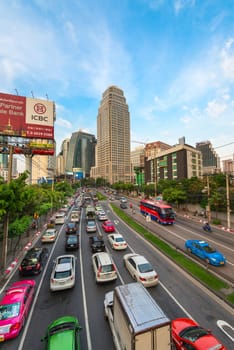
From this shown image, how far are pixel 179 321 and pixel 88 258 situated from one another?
10279 mm

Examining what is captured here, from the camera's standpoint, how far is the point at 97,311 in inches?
359

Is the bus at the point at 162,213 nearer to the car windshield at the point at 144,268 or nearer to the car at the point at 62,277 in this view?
the car windshield at the point at 144,268

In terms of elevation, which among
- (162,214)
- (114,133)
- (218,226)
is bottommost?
(218,226)

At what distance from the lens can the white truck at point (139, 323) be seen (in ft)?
17.0

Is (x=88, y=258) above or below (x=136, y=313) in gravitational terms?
below

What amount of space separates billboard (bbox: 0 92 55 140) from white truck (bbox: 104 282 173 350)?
1254 inches

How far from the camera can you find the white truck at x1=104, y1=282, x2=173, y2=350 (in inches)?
203

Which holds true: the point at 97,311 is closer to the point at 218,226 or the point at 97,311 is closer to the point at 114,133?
the point at 218,226

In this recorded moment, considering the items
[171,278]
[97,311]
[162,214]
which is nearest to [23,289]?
[97,311]

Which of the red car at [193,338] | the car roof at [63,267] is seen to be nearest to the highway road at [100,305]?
the car roof at [63,267]

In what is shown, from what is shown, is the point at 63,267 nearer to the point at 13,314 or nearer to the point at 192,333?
the point at 13,314

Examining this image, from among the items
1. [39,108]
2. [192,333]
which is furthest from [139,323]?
[39,108]

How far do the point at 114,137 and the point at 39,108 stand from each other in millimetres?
139083

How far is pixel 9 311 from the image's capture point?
25.7 feet
